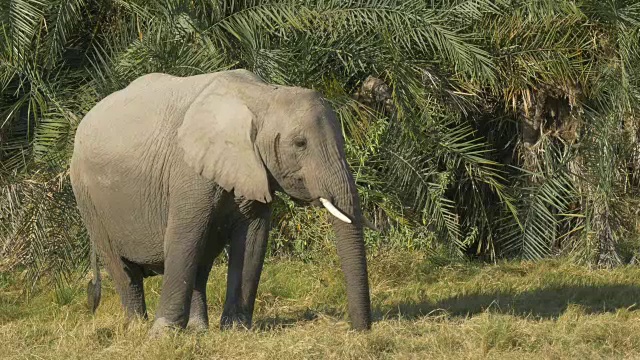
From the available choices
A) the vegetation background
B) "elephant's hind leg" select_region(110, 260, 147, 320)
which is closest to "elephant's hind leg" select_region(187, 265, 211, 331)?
"elephant's hind leg" select_region(110, 260, 147, 320)

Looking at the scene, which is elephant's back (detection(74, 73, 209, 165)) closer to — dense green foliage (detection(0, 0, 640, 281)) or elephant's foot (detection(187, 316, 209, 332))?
elephant's foot (detection(187, 316, 209, 332))

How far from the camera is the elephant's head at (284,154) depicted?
25.2ft

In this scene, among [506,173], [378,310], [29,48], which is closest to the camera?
[378,310]

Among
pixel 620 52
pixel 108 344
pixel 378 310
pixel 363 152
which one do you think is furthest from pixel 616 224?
pixel 108 344

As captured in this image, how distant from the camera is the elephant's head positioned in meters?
7.68

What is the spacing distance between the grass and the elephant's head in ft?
1.76

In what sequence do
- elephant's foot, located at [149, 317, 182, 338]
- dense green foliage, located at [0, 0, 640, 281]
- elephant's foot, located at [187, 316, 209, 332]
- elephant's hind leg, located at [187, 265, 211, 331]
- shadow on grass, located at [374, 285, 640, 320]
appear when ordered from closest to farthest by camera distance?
elephant's foot, located at [149, 317, 182, 338] < elephant's foot, located at [187, 316, 209, 332] < elephant's hind leg, located at [187, 265, 211, 331] < shadow on grass, located at [374, 285, 640, 320] < dense green foliage, located at [0, 0, 640, 281]

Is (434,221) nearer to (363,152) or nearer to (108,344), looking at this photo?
(363,152)

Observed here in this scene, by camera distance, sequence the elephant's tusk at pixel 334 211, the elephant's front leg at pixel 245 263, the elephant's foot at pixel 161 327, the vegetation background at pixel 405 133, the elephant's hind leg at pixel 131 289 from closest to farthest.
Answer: the elephant's tusk at pixel 334 211 < the elephant's foot at pixel 161 327 < the elephant's front leg at pixel 245 263 < the elephant's hind leg at pixel 131 289 < the vegetation background at pixel 405 133

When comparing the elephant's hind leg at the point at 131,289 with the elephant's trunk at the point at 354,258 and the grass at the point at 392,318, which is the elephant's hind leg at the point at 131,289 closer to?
the grass at the point at 392,318

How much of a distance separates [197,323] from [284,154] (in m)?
1.46

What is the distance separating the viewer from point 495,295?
34.3ft

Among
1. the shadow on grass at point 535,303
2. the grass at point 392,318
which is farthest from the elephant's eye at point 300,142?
the shadow on grass at point 535,303

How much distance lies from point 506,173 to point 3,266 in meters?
5.24
